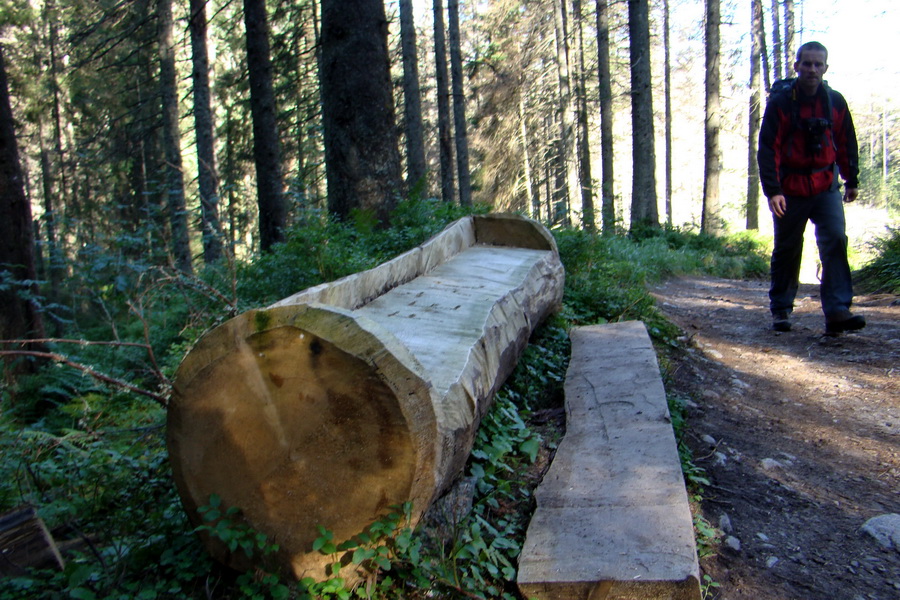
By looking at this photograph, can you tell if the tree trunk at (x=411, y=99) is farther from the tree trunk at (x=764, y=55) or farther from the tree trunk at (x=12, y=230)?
the tree trunk at (x=764, y=55)

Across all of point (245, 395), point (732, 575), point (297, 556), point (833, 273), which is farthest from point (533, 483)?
point (833, 273)

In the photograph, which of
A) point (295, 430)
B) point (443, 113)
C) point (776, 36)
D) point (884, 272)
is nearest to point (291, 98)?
point (443, 113)

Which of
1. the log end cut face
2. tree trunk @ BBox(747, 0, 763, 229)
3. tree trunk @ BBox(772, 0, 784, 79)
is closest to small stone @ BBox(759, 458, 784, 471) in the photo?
the log end cut face

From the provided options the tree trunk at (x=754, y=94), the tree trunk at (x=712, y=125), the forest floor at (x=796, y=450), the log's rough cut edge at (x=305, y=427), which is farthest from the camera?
the tree trunk at (x=754, y=94)

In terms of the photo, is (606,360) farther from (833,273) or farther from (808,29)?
(808,29)

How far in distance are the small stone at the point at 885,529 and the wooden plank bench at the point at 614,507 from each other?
776 millimetres

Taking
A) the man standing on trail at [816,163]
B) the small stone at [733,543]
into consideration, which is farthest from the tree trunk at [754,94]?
the small stone at [733,543]

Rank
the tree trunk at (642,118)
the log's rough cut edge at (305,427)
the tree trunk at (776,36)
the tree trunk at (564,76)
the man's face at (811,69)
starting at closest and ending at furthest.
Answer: the log's rough cut edge at (305,427)
the man's face at (811,69)
the tree trunk at (642,118)
the tree trunk at (564,76)
the tree trunk at (776,36)

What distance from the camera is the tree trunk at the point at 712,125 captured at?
1711 centimetres

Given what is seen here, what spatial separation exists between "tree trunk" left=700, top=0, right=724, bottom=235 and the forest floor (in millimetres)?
11402

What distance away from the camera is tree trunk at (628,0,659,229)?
15141mm

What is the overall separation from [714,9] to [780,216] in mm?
13748

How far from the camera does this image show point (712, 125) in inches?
684

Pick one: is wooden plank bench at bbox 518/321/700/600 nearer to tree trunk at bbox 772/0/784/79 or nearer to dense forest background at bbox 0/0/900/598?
dense forest background at bbox 0/0/900/598
